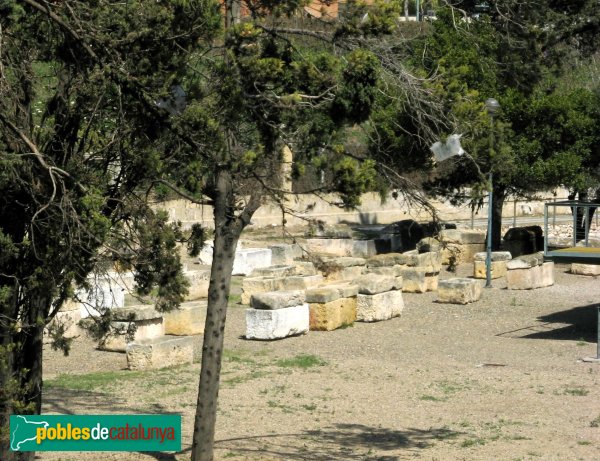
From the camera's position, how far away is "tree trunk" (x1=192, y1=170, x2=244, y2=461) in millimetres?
8594

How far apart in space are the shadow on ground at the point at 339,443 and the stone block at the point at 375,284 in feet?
23.7

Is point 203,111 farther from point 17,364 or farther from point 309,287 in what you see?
point 309,287

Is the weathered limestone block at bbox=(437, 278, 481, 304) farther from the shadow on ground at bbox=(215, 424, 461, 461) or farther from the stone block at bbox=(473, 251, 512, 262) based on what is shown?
the shadow on ground at bbox=(215, 424, 461, 461)

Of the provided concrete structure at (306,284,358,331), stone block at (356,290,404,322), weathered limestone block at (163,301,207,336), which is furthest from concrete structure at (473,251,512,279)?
weathered limestone block at (163,301,207,336)

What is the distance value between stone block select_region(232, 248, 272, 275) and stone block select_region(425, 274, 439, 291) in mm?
4045

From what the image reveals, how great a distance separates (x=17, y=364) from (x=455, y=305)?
13186 millimetres

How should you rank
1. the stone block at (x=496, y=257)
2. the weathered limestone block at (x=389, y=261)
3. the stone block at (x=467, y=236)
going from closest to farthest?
the weathered limestone block at (x=389, y=261)
the stone block at (x=496, y=257)
the stone block at (x=467, y=236)

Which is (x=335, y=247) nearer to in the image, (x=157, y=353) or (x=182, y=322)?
(x=182, y=322)

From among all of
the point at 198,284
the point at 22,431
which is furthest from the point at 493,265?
the point at 22,431

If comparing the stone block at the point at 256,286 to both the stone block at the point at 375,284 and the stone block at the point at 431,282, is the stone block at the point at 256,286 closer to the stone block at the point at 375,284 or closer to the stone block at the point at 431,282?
the stone block at the point at 375,284

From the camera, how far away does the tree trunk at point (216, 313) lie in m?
8.59

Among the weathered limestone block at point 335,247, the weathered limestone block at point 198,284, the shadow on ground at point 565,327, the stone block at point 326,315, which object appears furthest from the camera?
the weathered limestone block at point 335,247

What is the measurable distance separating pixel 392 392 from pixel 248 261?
1117 cm

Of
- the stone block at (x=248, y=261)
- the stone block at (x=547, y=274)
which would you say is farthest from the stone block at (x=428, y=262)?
the stone block at (x=248, y=261)
